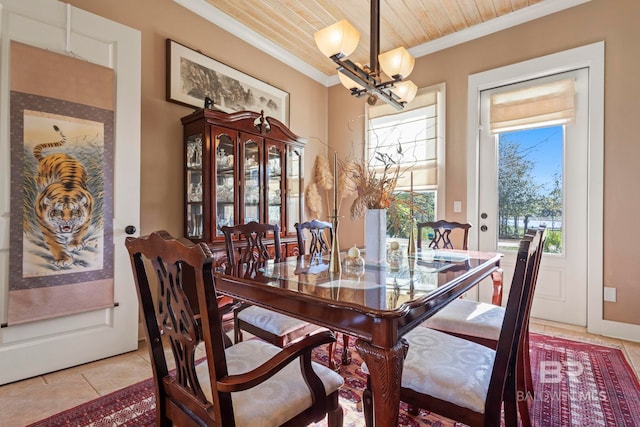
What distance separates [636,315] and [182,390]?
334 cm

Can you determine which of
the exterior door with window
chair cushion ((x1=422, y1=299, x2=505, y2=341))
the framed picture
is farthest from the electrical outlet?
the framed picture

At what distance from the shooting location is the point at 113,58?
2.29 m

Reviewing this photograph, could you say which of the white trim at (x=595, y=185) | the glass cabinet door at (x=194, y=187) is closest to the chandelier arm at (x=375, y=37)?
the glass cabinet door at (x=194, y=187)

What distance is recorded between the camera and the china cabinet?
262cm

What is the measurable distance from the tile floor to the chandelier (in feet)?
7.54

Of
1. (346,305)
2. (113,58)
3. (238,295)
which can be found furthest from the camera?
(113,58)

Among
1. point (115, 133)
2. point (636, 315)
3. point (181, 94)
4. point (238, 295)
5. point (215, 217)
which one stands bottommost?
point (636, 315)

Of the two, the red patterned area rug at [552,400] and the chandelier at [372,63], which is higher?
the chandelier at [372,63]

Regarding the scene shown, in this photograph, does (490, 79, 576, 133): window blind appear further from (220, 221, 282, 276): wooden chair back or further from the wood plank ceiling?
(220, 221, 282, 276): wooden chair back

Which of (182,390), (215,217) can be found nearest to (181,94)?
(215,217)

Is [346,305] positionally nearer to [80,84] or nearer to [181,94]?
[80,84]

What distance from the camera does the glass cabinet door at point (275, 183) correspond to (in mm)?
3154

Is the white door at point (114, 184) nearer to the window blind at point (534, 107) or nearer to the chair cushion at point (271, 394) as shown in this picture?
the chair cushion at point (271, 394)

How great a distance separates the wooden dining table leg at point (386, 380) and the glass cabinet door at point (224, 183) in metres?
1.98
